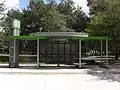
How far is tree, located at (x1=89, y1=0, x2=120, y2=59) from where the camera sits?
67.7 ft

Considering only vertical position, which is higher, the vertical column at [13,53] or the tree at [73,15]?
the tree at [73,15]

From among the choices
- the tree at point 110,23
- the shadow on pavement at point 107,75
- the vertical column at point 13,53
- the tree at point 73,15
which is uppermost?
the tree at point 73,15

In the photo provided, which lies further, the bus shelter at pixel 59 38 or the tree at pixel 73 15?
the tree at pixel 73 15

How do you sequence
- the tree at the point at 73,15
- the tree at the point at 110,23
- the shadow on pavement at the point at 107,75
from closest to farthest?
1. the shadow on pavement at the point at 107,75
2. the tree at the point at 110,23
3. the tree at the point at 73,15

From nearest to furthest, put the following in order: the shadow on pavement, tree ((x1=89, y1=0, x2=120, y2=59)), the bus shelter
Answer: the shadow on pavement < tree ((x1=89, y1=0, x2=120, y2=59)) < the bus shelter

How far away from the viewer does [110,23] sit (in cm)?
2234

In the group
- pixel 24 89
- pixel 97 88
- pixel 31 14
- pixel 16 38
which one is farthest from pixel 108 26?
pixel 31 14

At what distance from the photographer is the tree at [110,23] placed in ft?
67.7

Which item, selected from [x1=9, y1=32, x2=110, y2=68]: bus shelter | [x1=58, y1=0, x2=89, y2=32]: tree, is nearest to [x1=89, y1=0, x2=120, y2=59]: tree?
[x1=9, y1=32, x2=110, y2=68]: bus shelter

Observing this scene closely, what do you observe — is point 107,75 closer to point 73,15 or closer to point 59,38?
point 59,38

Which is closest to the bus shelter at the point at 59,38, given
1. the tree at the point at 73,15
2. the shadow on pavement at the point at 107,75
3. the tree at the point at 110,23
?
the tree at the point at 110,23

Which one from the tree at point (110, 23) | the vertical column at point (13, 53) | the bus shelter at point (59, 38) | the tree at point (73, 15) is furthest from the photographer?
the tree at point (73, 15)

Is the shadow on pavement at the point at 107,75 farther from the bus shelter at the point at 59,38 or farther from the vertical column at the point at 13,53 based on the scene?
the vertical column at the point at 13,53

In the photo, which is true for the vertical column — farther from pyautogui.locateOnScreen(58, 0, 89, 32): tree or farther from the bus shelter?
pyautogui.locateOnScreen(58, 0, 89, 32): tree
